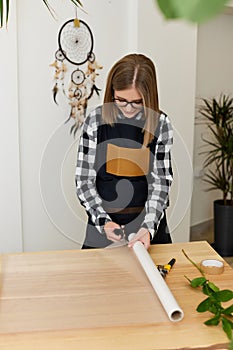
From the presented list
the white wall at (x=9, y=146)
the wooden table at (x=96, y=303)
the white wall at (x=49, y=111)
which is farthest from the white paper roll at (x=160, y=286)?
the white wall at (x=9, y=146)

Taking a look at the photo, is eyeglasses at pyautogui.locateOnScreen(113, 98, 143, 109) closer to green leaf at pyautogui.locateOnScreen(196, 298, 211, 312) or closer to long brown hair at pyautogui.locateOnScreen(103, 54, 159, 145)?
long brown hair at pyautogui.locateOnScreen(103, 54, 159, 145)

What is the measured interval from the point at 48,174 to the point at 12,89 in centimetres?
60

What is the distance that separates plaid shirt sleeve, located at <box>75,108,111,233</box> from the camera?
6.65 ft

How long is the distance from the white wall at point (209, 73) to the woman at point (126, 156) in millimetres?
2521

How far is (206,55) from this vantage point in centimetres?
450

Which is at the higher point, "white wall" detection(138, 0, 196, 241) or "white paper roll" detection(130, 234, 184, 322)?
"white wall" detection(138, 0, 196, 241)

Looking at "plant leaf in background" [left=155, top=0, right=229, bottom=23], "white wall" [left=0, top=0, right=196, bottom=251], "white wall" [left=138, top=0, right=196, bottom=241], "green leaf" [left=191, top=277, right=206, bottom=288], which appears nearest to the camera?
"plant leaf in background" [left=155, top=0, right=229, bottom=23]

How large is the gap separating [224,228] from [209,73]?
60.0 inches

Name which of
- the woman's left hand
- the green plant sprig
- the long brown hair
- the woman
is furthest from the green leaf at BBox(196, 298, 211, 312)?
the long brown hair

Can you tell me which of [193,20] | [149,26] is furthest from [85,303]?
[149,26]

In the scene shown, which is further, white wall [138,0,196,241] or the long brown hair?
white wall [138,0,196,241]

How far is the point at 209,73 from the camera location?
4.58 metres

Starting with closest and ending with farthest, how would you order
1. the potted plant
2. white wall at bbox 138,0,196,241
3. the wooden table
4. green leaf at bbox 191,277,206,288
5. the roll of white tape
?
the wooden table
green leaf at bbox 191,277,206,288
the roll of white tape
white wall at bbox 138,0,196,241
the potted plant

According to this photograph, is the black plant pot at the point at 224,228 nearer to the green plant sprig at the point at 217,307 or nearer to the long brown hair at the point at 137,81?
the long brown hair at the point at 137,81
